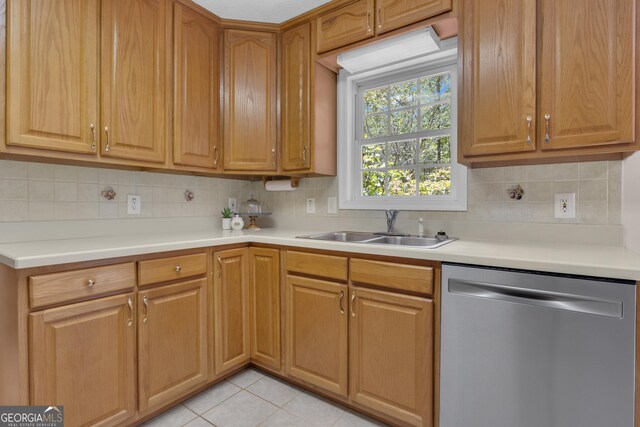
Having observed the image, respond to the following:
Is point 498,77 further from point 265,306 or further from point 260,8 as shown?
point 265,306

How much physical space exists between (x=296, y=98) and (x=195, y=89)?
0.66 m

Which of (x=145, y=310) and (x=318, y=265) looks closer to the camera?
(x=145, y=310)

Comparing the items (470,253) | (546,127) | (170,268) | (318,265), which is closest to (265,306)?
(318,265)

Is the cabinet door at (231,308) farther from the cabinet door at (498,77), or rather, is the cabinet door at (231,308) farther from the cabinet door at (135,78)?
the cabinet door at (498,77)

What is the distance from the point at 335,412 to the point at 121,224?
1.68 metres

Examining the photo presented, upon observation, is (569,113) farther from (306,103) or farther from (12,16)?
(12,16)

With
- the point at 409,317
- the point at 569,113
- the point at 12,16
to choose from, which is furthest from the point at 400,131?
the point at 12,16

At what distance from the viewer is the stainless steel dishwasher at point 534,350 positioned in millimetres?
1042

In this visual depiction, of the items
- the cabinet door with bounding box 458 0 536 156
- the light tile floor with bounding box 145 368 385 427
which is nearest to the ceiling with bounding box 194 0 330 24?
the cabinet door with bounding box 458 0 536 156

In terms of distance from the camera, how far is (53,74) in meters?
1.47

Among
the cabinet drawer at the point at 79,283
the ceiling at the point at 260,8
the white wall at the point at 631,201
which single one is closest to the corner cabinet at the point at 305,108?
the ceiling at the point at 260,8

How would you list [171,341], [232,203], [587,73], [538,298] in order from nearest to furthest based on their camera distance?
[538,298] → [587,73] → [171,341] → [232,203]

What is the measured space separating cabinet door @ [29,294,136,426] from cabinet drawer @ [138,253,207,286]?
0.37ft

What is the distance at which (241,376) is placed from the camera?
204 centimetres
